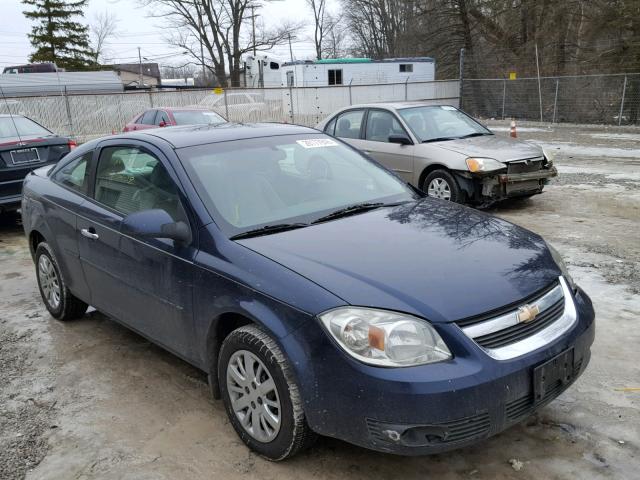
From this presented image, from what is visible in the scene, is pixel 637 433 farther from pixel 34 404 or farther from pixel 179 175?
pixel 34 404

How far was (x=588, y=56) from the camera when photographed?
22484mm

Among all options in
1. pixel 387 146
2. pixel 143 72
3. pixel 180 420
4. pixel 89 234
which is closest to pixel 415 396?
pixel 180 420

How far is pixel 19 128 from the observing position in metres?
8.68

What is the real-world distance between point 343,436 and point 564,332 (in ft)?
3.83

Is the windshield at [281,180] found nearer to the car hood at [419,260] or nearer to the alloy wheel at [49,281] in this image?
the car hood at [419,260]

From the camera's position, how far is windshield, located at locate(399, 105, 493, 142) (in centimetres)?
866

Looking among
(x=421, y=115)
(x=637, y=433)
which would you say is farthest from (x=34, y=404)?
(x=421, y=115)

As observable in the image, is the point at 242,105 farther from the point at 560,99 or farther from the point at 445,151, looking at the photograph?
the point at 445,151

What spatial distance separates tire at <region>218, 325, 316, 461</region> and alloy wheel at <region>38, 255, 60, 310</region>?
243 cm

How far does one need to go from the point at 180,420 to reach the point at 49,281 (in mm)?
2293

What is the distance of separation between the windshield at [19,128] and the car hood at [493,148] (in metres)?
5.97

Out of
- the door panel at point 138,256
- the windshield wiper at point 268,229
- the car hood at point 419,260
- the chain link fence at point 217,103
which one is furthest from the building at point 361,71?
the windshield wiper at point 268,229

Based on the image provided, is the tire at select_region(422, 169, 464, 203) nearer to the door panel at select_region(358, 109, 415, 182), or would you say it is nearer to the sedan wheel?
the sedan wheel

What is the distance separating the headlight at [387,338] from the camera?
2.43 metres
